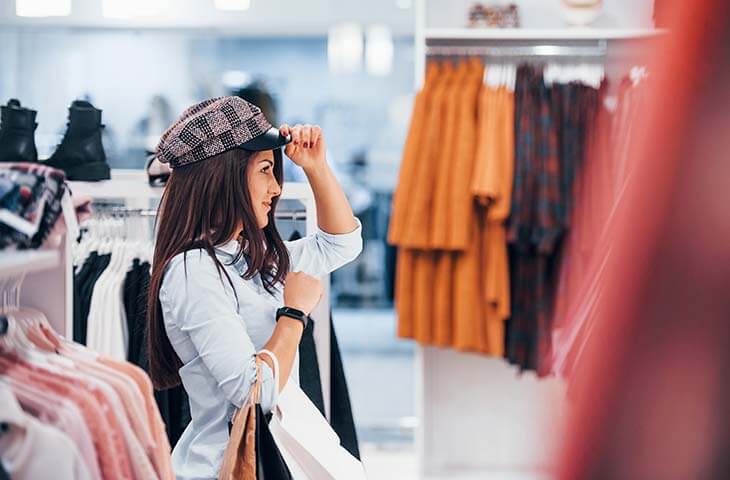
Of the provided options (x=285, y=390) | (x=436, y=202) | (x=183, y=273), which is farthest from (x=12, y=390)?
(x=436, y=202)

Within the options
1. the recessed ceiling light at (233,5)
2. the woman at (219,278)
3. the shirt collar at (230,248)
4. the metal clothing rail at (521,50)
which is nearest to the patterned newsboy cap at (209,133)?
the woman at (219,278)

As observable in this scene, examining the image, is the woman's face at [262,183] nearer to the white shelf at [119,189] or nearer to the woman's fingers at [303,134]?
the woman's fingers at [303,134]

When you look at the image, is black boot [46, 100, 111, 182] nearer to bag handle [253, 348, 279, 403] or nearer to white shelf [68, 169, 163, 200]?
white shelf [68, 169, 163, 200]

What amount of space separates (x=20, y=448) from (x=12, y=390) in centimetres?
9

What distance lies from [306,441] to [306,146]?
474 millimetres

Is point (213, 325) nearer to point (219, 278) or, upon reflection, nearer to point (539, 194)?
point (219, 278)

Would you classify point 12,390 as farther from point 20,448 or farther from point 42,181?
point 42,181

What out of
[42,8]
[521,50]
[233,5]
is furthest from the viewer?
[521,50]

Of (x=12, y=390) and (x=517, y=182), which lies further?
(x=517, y=182)

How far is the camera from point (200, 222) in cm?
134

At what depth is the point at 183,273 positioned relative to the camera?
131cm

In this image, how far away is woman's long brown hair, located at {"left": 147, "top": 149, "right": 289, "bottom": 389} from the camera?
4.37 ft

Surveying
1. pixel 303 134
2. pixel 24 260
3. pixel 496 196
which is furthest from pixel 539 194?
pixel 24 260

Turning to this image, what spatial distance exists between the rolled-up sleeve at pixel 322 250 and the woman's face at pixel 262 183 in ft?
0.37
